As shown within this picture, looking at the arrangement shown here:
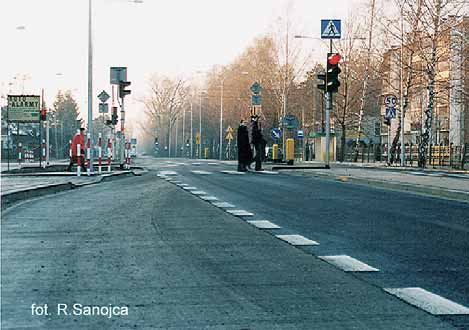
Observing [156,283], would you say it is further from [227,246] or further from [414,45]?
[414,45]

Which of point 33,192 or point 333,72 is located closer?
point 33,192

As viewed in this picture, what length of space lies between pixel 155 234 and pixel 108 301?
420cm

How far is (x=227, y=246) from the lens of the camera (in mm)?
8773

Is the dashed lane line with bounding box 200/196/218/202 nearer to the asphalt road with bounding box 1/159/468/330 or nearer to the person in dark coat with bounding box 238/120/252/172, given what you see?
the asphalt road with bounding box 1/159/468/330

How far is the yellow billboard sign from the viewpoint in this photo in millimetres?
39031

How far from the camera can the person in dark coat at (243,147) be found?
31.6m

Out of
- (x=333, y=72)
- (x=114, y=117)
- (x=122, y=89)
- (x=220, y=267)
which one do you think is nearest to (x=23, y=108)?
(x=114, y=117)

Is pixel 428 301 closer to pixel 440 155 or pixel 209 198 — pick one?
pixel 209 198

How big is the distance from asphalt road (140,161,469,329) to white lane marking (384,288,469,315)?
10 centimetres

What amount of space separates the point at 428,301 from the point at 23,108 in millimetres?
35772

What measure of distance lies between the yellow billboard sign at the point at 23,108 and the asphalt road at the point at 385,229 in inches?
894

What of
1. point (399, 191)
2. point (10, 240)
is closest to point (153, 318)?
point (10, 240)

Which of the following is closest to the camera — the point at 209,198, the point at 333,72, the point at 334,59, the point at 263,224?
the point at 263,224

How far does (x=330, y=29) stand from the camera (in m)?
30.5
